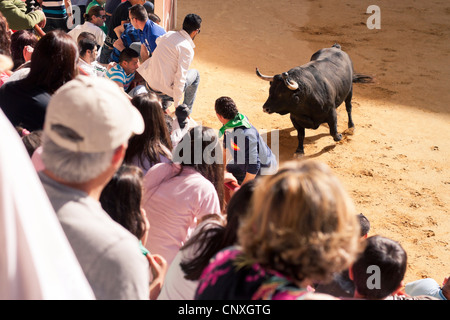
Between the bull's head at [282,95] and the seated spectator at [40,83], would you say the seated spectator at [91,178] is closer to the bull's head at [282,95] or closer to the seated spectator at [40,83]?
the seated spectator at [40,83]

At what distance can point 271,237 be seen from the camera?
1.49 metres

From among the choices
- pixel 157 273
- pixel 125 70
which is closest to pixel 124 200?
pixel 157 273

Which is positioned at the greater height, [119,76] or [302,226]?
[302,226]

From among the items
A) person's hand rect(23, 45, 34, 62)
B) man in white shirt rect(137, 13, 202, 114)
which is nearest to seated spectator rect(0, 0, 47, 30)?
person's hand rect(23, 45, 34, 62)

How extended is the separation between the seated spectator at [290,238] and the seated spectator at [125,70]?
16.6ft

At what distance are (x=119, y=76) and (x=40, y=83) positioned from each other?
286 centimetres

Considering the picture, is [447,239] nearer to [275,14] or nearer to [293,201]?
[293,201]

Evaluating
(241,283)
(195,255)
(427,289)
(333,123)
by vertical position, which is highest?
(241,283)

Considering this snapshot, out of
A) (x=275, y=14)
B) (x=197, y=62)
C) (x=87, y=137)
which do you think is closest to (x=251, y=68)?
(x=197, y=62)

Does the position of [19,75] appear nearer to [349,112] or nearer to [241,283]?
[241,283]

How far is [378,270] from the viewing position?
2748mm

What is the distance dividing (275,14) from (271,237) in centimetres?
1260

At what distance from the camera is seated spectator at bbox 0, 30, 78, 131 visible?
3520mm

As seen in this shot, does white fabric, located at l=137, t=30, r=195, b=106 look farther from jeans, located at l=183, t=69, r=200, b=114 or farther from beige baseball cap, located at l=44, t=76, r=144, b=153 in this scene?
beige baseball cap, located at l=44, t=76, r=144, b=153
